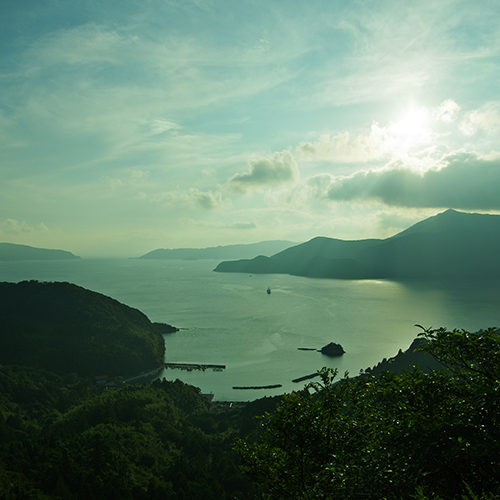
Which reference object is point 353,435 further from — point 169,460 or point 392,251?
point 392,251

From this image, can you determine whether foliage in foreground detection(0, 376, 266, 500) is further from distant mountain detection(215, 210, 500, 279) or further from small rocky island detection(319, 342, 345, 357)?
distant mountain detection(215, 210, 500, 279)

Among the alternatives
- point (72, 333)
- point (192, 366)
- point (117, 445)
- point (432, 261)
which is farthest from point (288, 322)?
point (432, 261)

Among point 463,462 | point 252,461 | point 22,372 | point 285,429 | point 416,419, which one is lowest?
point 22,372

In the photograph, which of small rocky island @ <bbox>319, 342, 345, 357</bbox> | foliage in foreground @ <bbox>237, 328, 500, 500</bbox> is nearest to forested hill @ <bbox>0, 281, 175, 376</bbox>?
small rocky island @ <bbox>319, 342, 345, 357</bbox>

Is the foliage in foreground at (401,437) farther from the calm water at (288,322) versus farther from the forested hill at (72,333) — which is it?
the forested hill at (72,333)

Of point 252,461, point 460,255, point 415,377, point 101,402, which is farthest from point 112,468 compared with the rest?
point 460,255

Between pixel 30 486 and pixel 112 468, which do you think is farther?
pixel 112 468

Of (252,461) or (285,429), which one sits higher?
(285,429)
